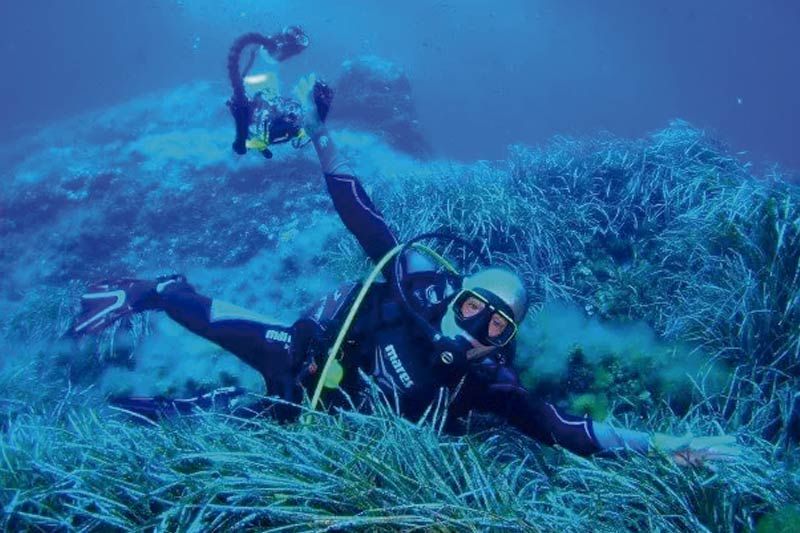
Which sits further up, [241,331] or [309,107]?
[309,107]

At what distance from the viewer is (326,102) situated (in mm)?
4473

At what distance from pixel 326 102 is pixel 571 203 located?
3.91m

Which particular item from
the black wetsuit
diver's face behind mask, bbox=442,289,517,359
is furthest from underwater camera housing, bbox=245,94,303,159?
diver's face behind mask, bbox=442,289,517,359

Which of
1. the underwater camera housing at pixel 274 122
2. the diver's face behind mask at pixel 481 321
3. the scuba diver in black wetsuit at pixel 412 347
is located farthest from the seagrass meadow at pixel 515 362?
the underwater camera housing at pixel 274 122

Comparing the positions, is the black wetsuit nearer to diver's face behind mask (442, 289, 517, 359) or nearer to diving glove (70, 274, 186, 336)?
diver's face behind mask (442, 289, 517, 359)

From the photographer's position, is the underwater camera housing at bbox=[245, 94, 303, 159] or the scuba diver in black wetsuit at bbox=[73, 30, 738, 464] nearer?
the scuba diver in black wetsuit at bbox=[73, 30, 738, 464]

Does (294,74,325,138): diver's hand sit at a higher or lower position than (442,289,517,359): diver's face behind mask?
higher

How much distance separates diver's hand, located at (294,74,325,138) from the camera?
14.6 feet

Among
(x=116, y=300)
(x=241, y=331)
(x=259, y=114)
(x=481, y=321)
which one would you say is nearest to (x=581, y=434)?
(x=481, y=321)

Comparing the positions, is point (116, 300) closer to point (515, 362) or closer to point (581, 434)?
point (515, 362)

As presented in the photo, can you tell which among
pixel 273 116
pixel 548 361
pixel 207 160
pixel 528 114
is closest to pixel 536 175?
pixel 548 361

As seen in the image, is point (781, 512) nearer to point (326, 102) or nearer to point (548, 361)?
point (548, 361)

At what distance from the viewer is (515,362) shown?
4660mm

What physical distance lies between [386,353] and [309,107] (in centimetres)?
238
